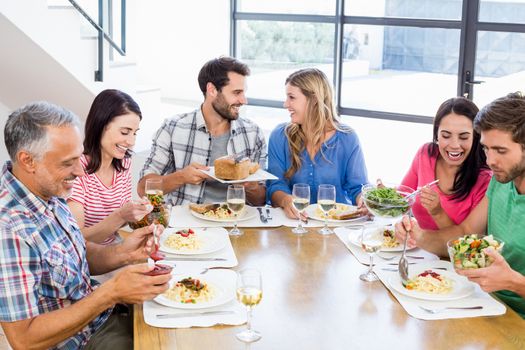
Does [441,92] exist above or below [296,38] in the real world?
below

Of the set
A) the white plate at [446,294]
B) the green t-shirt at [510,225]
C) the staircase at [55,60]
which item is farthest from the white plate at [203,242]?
the staircase at [55,60]

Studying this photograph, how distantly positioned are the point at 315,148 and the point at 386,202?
1.03m

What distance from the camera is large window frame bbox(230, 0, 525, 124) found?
5.72 m

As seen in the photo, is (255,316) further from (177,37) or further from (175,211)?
(177,37)

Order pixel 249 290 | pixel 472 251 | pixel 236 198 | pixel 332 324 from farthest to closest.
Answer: pixel 236 198 < pixel 472 251 < pixel 332 324 < pixel 249 290

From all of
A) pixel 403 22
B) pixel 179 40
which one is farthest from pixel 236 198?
pixel 179 40

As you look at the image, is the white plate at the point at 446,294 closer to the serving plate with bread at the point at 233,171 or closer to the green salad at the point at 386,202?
the green salad at the point at 386,202

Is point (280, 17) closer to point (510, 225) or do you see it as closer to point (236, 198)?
point (236, 198)

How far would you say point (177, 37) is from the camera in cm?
705

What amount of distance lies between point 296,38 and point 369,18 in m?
0.74

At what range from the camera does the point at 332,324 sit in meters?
2.03

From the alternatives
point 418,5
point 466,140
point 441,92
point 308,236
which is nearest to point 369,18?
point 418,5

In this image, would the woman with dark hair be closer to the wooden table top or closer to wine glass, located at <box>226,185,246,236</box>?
wine glass, located at <box>226,185,246,236</box>

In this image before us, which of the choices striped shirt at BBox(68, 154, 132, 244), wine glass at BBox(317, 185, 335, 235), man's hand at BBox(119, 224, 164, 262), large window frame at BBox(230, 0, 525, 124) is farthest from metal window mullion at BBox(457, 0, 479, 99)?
man's hand at BBox(119, 224, 164, 262)
